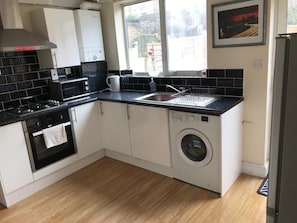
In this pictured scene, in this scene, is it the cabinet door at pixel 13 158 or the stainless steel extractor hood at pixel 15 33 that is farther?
the stainless steel extractor hood at pixel 15 33

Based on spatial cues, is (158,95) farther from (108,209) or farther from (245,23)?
(108,209)

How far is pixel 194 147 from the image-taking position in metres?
2.50

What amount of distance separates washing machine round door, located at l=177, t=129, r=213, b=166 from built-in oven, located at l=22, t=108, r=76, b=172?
1.36 metres

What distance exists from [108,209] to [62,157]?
96cm

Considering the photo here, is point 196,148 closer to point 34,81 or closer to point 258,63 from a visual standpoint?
point 258,63

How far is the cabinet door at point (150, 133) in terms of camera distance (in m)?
2.64

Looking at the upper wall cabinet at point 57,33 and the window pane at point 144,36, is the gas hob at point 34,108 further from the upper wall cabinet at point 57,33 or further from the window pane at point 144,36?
the window pane at point 144,36

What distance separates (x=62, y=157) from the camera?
116 inches

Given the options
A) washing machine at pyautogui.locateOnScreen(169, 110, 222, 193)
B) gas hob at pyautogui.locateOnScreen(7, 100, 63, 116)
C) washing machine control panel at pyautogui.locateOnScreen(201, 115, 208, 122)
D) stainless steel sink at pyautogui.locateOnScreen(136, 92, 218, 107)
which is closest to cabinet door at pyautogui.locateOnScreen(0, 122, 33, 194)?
gas hob at pyautogui.locateOnScreen(7, 100, 63, 116)

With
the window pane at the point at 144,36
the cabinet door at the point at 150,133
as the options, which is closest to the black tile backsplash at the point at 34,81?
the window pane at the point at 144,36

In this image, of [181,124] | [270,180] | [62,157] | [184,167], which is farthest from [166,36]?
[270,180]

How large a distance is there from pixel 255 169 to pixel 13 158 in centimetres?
255

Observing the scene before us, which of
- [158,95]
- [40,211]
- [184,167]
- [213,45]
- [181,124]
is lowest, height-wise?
[40,211]

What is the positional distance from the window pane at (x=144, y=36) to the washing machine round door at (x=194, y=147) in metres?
1.25
